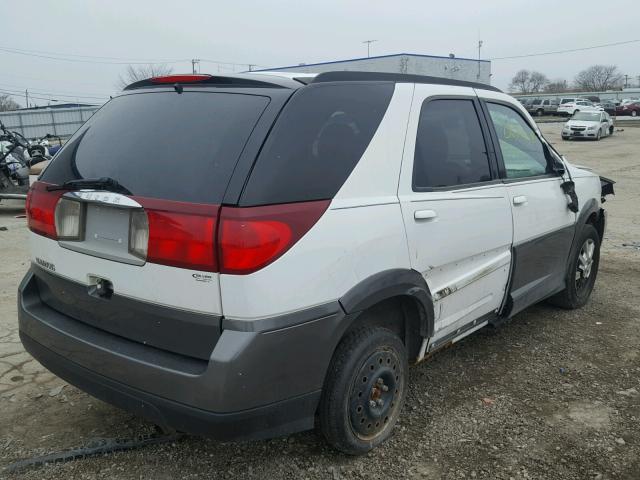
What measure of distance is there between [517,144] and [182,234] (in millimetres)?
2616

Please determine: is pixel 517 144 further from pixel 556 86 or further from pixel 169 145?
pixel 556 86

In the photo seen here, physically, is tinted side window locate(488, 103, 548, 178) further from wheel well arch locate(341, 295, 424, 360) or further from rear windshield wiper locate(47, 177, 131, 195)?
rear windshield wiper locate(47, 177, 131, 195)

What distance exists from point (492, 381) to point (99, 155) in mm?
2683

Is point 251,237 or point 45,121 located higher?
point 251,237

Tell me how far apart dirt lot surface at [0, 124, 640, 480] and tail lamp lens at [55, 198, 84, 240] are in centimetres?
112

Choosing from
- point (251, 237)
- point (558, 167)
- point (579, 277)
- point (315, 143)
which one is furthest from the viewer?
point (579, 277)

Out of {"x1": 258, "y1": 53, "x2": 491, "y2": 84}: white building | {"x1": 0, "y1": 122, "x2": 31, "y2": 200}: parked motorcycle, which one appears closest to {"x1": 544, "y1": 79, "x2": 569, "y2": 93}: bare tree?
{"x1": 258, "y1": 53, "x2": 491, "y2": 84}: white building

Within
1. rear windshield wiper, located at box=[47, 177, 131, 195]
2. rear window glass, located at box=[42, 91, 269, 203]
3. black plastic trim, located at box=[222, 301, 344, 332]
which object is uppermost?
rear window glass, located at box=[42, 91, 269, 203]

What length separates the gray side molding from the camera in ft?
7.80

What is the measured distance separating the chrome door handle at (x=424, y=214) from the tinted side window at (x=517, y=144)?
3.44 feet

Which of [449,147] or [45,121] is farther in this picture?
[45,121]

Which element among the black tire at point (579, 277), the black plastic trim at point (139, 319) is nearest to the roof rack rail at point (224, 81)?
the black plastic trim at point (139, 319)

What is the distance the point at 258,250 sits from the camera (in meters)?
2.10

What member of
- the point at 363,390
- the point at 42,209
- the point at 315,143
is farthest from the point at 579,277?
the point at 42,209
